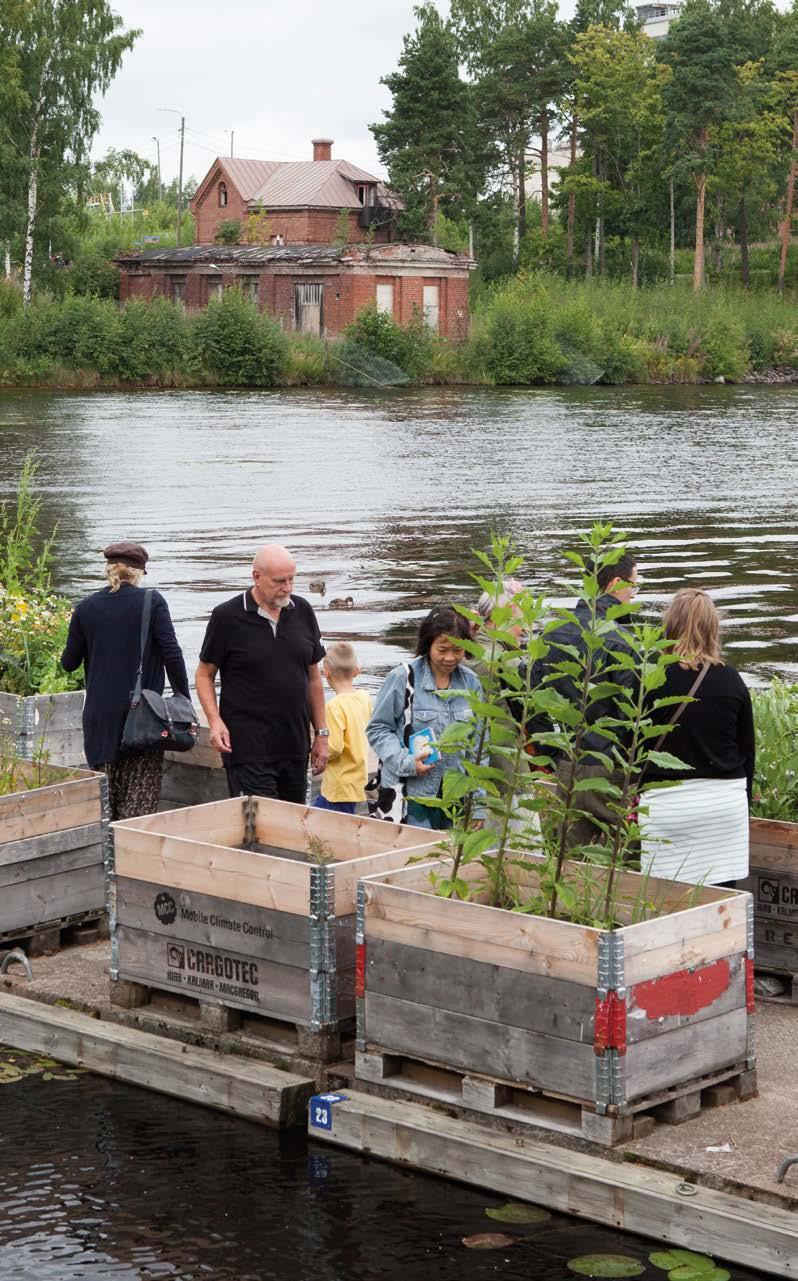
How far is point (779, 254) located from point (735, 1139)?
330ft

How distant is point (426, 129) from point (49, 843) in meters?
85.0

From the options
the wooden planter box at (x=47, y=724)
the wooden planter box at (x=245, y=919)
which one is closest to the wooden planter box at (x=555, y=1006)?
the wooden planter box at (x=245, y=919)

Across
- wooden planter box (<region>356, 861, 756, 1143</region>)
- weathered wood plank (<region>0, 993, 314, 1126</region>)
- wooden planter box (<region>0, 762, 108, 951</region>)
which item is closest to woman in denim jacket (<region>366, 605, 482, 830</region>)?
wooden planter box (<region>0, 762, 108, 951</region>)

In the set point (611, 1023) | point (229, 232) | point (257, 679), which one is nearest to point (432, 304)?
point (229, 232)

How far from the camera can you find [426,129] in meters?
90.2

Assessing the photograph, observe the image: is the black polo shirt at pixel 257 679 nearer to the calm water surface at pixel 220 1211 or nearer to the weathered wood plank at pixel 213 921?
the weathered wood plank at pixel 213 921

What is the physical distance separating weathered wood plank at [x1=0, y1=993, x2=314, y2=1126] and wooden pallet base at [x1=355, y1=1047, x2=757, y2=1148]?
1.12 ft

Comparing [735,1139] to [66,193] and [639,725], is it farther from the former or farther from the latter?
[66,193]

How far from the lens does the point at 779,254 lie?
103 meters

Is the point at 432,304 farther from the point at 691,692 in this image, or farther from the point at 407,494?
the point at 691,692

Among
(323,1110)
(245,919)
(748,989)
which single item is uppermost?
(245,919)

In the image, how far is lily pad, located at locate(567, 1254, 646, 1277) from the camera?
6266 mm

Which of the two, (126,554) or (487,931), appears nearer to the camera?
(487,931)

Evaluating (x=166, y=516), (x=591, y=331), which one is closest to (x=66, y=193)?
(x=591, y=331)
